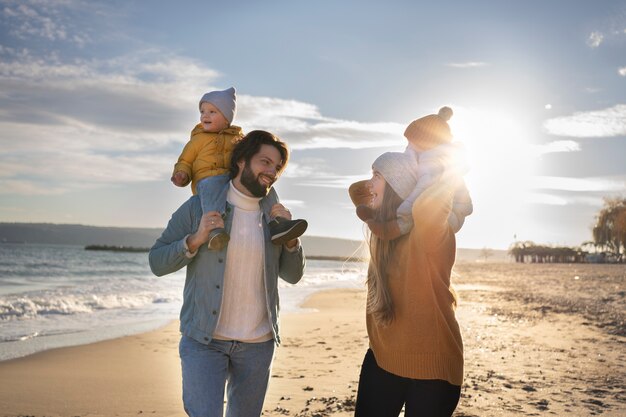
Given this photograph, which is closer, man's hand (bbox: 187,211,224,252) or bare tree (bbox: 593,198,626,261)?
man's hand (bbox: 187,211,224,252)

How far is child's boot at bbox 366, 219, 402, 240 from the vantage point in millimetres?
2862

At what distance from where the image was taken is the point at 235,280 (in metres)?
3.21

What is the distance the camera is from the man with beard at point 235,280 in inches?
121

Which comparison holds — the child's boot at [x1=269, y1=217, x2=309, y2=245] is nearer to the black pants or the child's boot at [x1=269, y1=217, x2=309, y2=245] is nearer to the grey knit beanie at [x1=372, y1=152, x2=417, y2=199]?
the grey knit beanie at [x1=372, y1=152, x2=417, y2=199]

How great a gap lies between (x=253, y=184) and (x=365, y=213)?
62 centimetres

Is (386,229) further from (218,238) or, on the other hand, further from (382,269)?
(218,238)

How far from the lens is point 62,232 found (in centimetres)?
17762

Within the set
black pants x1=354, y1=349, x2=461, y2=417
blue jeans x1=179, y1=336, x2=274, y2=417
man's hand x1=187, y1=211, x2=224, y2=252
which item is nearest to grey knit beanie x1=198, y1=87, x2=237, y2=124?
man's hand x1=187, y1=211, x2=224, y2=252

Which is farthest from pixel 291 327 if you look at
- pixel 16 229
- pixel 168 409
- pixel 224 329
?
pixel 16 229

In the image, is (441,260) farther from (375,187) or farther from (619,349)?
(619,349)

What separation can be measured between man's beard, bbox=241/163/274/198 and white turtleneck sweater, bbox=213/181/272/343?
0.53 ft

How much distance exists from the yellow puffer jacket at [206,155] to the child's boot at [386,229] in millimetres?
1081

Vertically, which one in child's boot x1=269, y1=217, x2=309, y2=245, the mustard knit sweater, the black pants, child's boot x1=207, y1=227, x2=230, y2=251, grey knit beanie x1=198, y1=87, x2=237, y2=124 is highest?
grey knit beanie x1=198, y1=87, x2=237, y2=124

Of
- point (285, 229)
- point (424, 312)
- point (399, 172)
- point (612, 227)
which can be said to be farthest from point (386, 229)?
point (612, 227)
